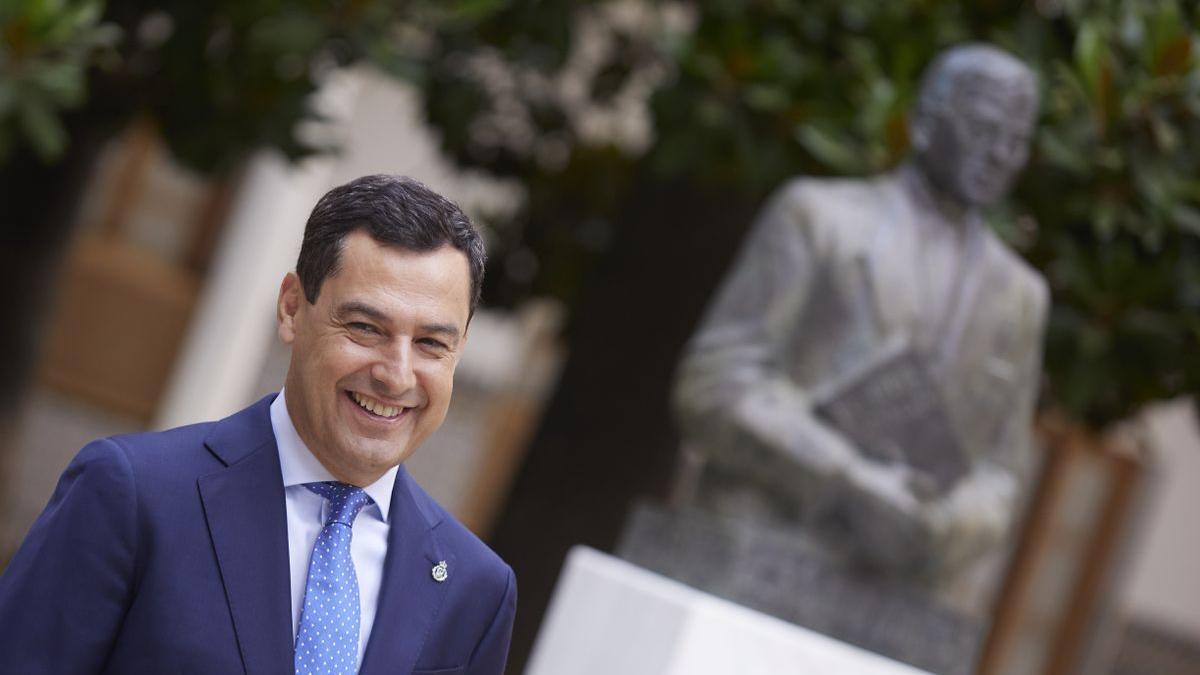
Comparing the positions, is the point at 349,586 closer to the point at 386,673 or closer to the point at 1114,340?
the point at 386,673

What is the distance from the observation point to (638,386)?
23.8ft

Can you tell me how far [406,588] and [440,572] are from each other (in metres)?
0.04

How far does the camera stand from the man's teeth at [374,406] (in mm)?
1666

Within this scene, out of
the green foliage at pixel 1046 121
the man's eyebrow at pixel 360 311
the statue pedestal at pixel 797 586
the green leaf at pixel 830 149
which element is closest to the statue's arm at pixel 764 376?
Result: the statue pedestal at pixel 797 586

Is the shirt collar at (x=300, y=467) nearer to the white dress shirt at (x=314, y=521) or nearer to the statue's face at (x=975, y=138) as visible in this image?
the white dress shirt at (x=314, y=521)

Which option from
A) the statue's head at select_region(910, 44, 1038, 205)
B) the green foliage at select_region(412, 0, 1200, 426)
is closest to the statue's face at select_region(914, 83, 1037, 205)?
the statue's head at select_region(910, 44, 1038, 205)

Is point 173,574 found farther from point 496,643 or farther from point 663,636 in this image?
point 663,636

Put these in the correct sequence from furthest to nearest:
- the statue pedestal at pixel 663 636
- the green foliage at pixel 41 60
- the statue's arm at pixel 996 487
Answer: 1. the green foliage at pixel 41 60
2. the statue's arm at pixel 996 487
3. the statue pedestal at pixel 663 636

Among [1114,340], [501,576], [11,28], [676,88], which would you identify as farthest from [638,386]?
[501,576]

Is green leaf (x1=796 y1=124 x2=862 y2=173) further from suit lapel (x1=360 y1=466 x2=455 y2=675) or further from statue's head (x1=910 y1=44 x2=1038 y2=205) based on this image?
suit lapel (x1=360 y1=466 x2=455 y2=675)

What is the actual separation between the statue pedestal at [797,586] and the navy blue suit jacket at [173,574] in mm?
2786

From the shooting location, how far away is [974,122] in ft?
15.3

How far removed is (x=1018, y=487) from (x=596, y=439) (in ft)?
8.49

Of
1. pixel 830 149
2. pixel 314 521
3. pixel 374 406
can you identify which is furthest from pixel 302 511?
pixel 830 149
